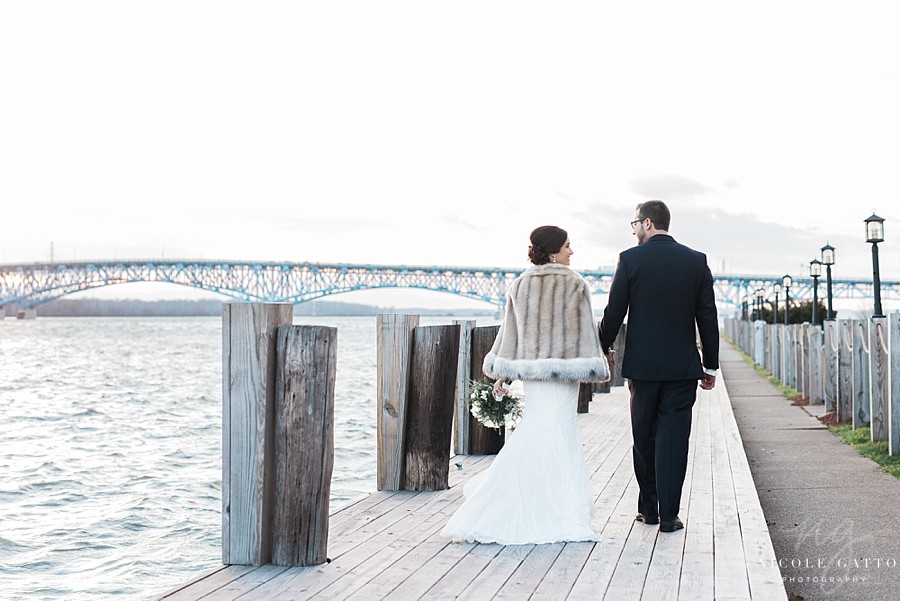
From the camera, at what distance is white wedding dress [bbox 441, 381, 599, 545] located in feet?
16.6

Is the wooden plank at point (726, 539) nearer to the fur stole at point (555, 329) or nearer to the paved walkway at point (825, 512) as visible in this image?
the paved walkway at point (825, 512)

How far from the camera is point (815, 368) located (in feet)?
50.7

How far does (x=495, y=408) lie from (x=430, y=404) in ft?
1.66

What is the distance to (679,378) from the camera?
17.0 ft

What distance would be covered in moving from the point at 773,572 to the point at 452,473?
342cm

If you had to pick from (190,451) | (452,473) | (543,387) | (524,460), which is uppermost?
(543,387)

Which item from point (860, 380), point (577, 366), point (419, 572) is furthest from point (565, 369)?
point (860, 380)


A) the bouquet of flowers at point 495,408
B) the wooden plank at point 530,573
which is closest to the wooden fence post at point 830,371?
the bouquet of flowers at point 495,408

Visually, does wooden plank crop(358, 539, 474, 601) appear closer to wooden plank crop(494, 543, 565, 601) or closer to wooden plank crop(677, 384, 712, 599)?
wooden plank crop(494, 543, 565, 601)

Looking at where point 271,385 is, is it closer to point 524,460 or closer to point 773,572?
point 524,460

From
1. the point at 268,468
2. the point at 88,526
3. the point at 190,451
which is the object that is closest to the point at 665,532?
the point at 268,468

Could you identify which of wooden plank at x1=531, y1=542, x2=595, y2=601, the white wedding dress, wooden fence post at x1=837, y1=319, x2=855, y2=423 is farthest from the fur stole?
wooden fence post at x1=837, y1=319, x2=855, y2=423

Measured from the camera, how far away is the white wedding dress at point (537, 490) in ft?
16.6

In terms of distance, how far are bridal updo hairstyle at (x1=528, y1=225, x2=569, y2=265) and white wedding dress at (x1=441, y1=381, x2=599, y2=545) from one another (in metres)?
0.67
